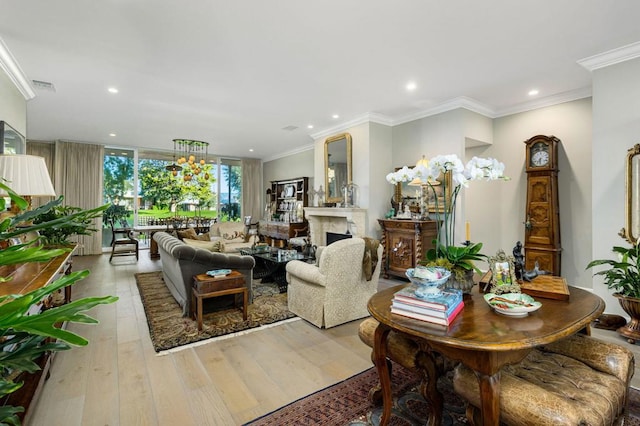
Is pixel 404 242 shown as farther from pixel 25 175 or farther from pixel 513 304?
pixel 25 175

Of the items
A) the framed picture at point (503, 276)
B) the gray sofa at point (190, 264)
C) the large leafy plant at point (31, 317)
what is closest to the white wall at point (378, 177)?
the gray sofa at point (190, 264)

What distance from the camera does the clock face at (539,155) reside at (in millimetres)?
4395

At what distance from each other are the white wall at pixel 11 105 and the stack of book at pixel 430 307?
14.8 ft

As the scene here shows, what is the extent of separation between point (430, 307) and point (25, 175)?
2900 mm

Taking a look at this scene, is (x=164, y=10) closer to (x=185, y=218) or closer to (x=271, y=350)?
(x=271, y=350)

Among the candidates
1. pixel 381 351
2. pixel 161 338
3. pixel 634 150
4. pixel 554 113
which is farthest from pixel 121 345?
pixel 554 113

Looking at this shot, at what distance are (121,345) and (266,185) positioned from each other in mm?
7903

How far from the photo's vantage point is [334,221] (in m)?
6.38

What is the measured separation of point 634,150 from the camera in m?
3.15

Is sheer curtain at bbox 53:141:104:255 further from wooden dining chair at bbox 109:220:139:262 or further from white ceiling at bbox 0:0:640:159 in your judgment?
white ceiling at bbox 0:0:640:159

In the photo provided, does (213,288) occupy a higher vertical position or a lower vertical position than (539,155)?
lower

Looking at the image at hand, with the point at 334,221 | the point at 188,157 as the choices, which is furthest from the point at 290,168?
the point at 334,221

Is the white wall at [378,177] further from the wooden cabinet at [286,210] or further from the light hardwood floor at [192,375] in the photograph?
the light hardwood floor at [192,375]

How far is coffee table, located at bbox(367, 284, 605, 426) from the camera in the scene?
4.09 ft
